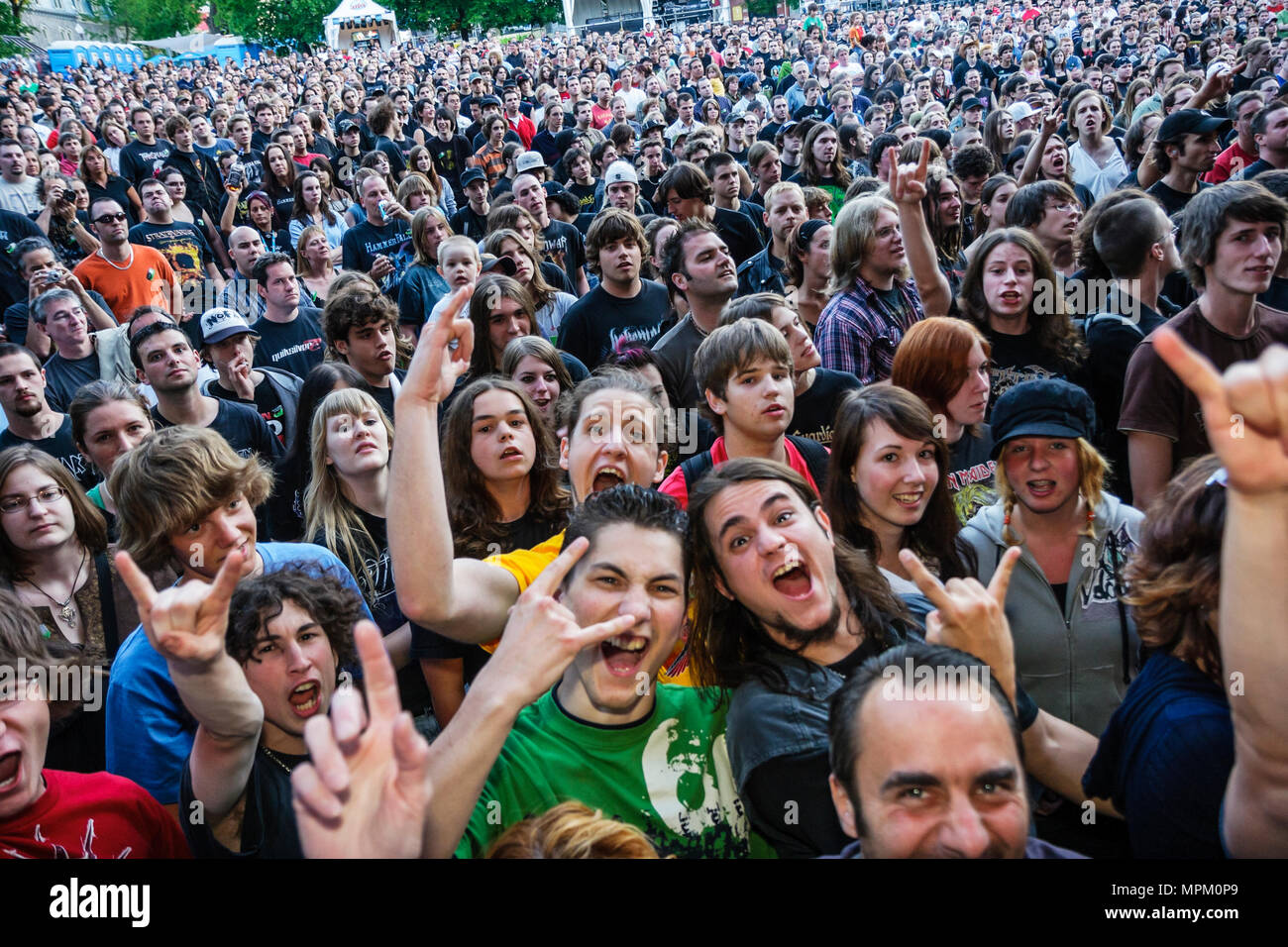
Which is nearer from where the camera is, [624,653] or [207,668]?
[207,668]

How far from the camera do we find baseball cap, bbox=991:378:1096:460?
102 inches

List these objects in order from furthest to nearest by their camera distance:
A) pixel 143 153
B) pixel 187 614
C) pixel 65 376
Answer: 1. pixel 143 153
2. pixel 65 376
3. pixel 187 614

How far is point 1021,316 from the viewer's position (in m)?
3.73

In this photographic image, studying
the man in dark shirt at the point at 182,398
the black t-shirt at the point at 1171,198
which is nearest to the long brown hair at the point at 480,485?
the man in dark shirt at the point at 182,398

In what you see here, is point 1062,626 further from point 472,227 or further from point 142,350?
point 472,227

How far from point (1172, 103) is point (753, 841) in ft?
24.0

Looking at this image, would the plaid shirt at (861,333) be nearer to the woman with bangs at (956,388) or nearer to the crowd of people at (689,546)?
the crowd of people at (689,546)

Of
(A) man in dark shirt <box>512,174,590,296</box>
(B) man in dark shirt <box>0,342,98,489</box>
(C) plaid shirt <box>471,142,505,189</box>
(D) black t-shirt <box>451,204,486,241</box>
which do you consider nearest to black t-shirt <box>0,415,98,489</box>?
(B) man in dark shirt <box>0,342,98,489</box>

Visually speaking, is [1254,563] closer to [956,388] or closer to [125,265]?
[956,388]

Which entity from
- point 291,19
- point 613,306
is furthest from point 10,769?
point 291,19

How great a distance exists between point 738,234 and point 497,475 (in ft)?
13.6

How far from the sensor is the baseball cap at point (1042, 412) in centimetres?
259

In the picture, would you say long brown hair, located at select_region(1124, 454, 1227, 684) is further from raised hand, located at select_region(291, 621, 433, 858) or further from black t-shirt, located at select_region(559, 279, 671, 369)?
black t-shirt, located at select_region(559, 279, 671, 369)
